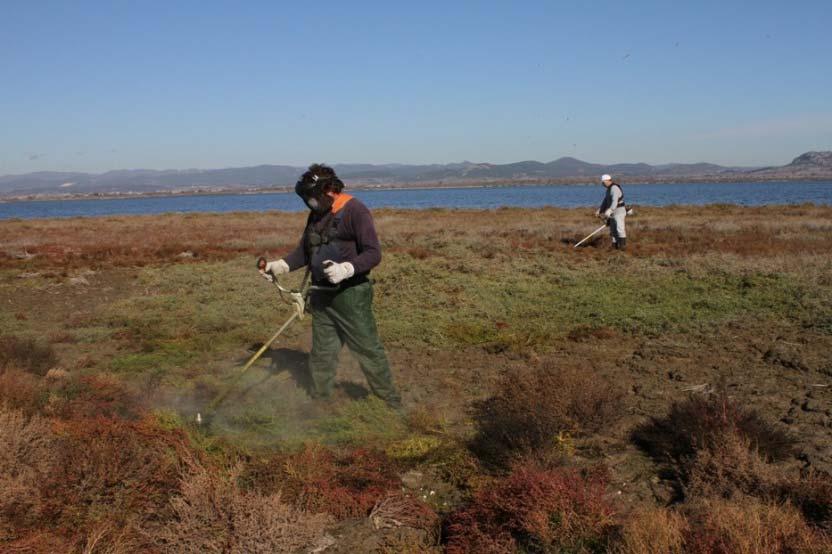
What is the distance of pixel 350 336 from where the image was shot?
614cm

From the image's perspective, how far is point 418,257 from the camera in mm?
17750

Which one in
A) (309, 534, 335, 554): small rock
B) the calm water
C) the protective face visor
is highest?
the protective face visor

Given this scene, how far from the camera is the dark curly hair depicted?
595cm

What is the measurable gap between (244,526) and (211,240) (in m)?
23.5

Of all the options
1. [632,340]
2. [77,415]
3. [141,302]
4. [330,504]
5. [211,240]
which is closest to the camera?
[330,504]

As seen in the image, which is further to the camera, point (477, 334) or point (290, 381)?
point (477, 334)

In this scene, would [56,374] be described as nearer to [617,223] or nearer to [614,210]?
[614,210]

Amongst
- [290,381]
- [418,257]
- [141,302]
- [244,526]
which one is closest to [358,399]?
[290,381]

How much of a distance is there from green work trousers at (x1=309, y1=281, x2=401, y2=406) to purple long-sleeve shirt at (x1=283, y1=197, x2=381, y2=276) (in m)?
0.27

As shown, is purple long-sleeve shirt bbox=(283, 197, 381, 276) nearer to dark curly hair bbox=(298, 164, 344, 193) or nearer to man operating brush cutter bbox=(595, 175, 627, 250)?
dark curly hair bbox=(298, 164, 344, 193)

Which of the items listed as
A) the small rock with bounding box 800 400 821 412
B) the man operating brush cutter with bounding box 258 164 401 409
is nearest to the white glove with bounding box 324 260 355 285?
the man operating brush cutter with bounding box 258 164 401 409

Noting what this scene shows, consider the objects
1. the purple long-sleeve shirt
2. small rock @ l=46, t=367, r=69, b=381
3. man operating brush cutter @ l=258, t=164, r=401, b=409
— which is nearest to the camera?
the purple long-sleeve shirt

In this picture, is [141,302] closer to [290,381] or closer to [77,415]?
[290,381]

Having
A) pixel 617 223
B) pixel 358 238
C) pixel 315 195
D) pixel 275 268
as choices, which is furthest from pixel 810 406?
pixel 617 223
